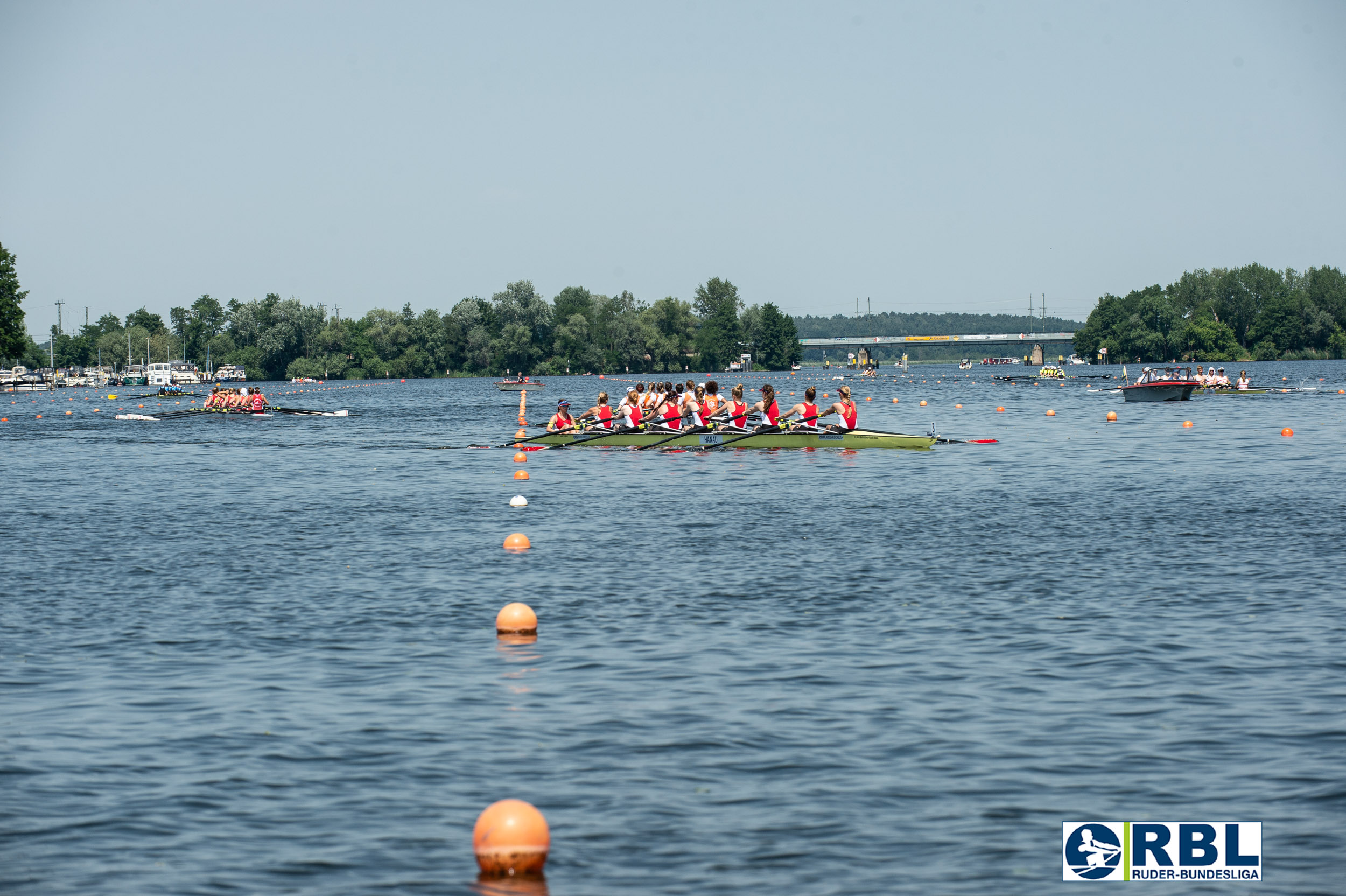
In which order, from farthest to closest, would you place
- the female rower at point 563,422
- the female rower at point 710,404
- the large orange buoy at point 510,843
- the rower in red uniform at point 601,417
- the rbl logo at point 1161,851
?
the female rower at point 563,422, the rower in red uniform at point 601,417, the female rower at point 710,404, the rbl logo at point 1161,851, the large orange buoy at point 510,843

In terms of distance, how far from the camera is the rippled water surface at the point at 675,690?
729 cm

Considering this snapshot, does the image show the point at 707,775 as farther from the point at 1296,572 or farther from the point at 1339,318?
the point at 1339,318

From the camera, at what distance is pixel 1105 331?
574 ft

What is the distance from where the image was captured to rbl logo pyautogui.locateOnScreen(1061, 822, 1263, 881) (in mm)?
6977

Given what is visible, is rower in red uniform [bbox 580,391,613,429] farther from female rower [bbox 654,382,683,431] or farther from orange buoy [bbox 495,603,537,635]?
orange buoy [bbox 495,603,537,635]

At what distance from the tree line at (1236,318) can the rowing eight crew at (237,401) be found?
5175 inches

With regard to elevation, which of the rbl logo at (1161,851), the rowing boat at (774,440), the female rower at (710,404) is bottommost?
→ the rbl logo at (1161,851)

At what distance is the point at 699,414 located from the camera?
33.9 m

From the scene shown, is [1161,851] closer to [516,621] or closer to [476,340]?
[516,621]

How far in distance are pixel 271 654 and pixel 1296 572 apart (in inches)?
453

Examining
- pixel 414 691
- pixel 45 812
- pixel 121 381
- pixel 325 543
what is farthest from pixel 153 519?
pixel 121 381

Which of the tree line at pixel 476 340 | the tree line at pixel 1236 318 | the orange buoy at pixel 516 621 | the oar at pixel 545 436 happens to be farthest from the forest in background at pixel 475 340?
the orange buoy at pixel 516 621

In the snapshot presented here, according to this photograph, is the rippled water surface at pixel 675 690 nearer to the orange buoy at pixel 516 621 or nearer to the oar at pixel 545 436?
the orange buoy at pixel 516 621

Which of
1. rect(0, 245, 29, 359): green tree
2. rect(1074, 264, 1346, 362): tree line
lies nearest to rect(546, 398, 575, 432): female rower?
rect(0, 245, 29, 359): green tree
